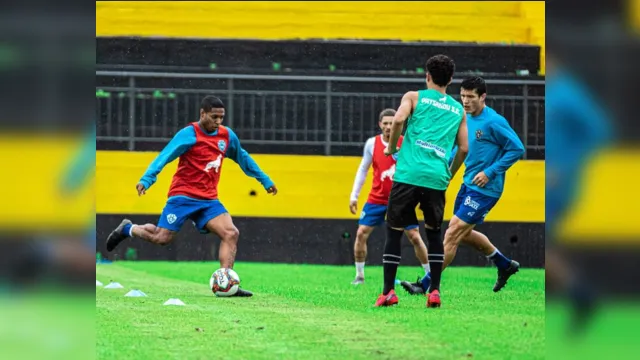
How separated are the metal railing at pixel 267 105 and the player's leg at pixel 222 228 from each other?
740 centimetres

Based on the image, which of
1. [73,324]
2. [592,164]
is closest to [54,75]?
[73,324]

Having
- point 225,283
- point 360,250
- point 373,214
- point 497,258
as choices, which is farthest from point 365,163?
point 225,283

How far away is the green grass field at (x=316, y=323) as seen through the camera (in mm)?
5672

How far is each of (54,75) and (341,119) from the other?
1574 cm

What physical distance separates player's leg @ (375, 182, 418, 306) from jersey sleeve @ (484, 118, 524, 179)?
187 centimetres

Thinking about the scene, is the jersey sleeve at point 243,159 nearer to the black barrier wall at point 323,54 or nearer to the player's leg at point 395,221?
the player's leg at point 395,221

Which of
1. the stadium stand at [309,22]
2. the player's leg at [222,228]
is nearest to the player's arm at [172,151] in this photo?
the player's leg at [222,228]

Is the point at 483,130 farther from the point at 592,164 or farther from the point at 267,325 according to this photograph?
the point at 592,164

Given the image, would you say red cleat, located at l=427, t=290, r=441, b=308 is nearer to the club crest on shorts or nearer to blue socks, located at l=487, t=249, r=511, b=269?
blue socks, located at l=487, t=249, r=511, b=269

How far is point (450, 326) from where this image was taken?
22.6 feet

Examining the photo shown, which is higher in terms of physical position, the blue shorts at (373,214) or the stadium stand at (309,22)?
the stadium stand at (309,22)

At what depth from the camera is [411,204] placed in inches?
331

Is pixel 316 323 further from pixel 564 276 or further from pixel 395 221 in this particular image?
pixel 564 276

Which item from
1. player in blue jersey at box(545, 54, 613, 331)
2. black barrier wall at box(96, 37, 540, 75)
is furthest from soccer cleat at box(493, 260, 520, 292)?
black barrier wall at box(96, 37, 540, 75)
